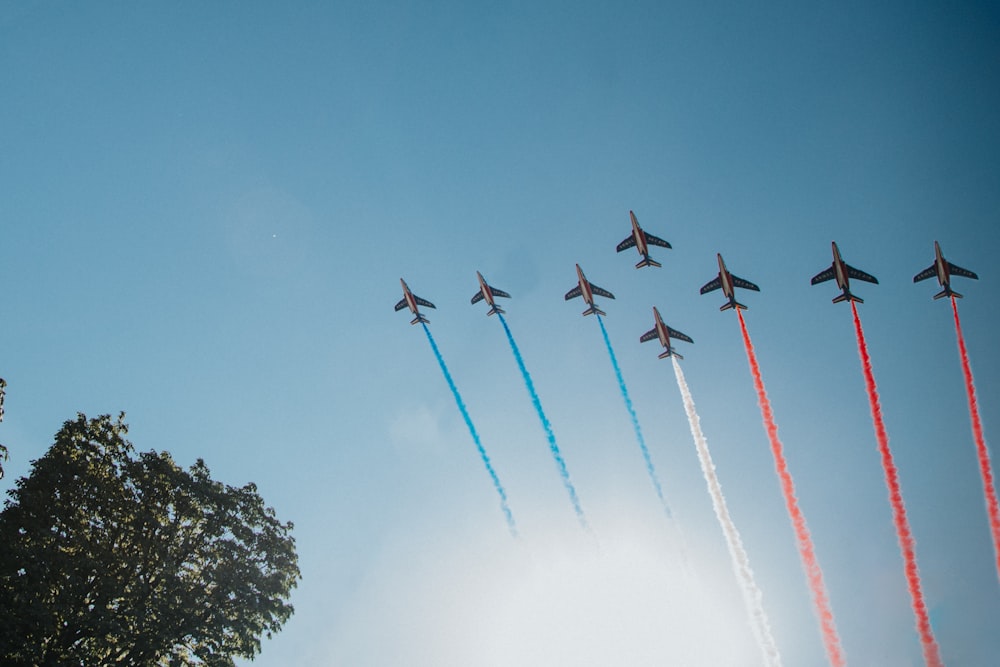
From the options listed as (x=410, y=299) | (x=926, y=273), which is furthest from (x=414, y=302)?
(x=926, y=273)

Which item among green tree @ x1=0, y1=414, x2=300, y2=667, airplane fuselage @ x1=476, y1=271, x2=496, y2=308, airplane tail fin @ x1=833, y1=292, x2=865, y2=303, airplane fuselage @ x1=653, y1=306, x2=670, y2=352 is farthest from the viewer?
airplane fuselage @ x1=476, y1=271, x2=496, y2=308

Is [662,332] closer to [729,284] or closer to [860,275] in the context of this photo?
[729,284]

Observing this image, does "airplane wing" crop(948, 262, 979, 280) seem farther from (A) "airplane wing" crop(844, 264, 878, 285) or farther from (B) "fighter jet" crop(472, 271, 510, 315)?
(B) "fighter jet" crop(472, 271, 510, 315)

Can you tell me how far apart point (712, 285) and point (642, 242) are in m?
6.57

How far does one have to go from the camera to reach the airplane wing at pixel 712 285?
4353cm

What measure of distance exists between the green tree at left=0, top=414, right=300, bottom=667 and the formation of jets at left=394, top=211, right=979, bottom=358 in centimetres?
2650

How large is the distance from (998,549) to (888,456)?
6824mm

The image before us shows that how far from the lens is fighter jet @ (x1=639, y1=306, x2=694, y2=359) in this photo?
44.5 metres

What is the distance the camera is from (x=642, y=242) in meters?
44.9

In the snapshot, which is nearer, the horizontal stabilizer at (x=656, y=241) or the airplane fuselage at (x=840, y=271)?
the airplane fuselage at (x=840, y=271)

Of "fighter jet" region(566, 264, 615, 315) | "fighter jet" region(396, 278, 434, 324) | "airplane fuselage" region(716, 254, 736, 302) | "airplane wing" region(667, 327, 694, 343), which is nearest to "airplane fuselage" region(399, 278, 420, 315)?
"fighter jet" region(396, 278, 434, 324)

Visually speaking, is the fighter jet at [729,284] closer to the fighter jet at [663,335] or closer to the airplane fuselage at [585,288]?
the fighter jet at [663,335]

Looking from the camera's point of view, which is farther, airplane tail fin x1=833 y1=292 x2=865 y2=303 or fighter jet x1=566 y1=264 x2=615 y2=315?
fighter jet x1=566 y1=264 x2=615 y2=315

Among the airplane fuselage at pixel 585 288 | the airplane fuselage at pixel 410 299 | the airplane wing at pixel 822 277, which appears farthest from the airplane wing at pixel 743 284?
the airplane fuselage at pixel 410 299
